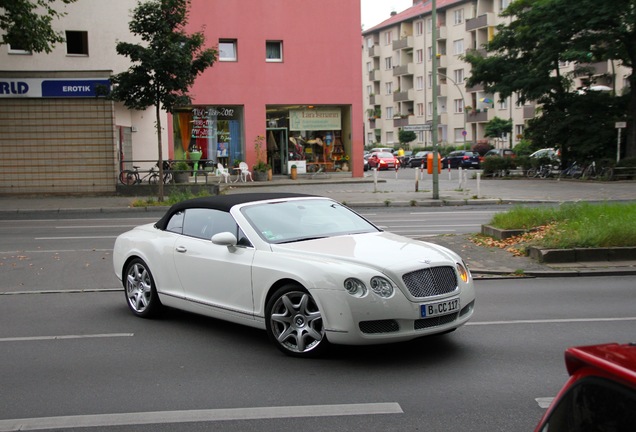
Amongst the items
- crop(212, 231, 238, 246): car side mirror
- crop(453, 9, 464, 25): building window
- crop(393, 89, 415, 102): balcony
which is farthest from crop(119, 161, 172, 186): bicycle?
crop(393, 89, 415, 102): balcony

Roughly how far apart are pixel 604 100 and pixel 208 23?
20999mm

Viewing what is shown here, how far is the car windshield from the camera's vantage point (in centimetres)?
728

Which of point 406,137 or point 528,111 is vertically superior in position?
point 528,111

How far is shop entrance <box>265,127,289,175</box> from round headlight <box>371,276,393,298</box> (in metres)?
35.2

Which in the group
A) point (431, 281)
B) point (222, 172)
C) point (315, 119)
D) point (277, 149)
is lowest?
point (431, 281)

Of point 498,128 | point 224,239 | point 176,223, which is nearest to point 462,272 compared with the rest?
point 224,239

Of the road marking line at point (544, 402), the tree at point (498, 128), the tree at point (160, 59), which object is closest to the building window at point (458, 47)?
the tree at point (498, 128)

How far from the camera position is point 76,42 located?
32750 mm

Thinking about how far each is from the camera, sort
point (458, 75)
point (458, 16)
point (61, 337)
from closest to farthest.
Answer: point (61, 337) < point (458, 16) < point (458, 75)

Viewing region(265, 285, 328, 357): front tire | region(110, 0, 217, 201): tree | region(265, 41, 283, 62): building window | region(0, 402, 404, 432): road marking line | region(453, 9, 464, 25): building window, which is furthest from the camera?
region(453, 9, 464, 25): building window

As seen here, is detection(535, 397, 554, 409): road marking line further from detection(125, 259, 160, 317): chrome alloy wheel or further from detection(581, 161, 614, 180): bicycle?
detection(581, 161, 614, 180): bicycle

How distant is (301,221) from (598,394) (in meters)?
5.56

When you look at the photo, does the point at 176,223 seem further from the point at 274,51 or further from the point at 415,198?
the point at 274,51

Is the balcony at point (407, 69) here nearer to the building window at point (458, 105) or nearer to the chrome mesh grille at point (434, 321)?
the building window at point (458, 105)
